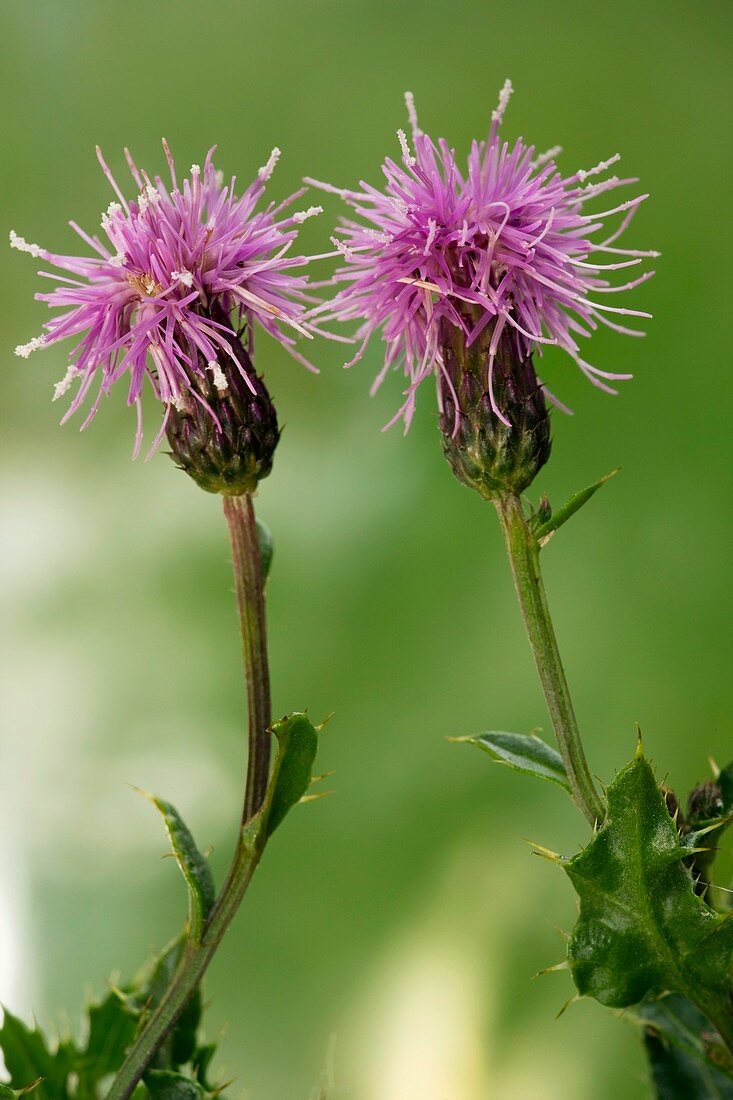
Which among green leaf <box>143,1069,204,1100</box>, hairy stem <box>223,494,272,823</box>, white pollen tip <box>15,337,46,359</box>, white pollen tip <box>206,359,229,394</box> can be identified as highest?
white pollen tip <box>15,337,46,359</box>

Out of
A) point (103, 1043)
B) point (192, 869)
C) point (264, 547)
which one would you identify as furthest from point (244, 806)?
point (103, 1043)

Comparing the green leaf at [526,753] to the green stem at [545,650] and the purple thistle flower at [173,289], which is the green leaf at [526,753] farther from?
the purple thistle flower at [173,289]

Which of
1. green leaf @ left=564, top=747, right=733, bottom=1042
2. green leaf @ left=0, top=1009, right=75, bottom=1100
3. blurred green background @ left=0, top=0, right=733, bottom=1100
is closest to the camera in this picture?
green leaf @ left=564, top=747, right=733, bottom=1042

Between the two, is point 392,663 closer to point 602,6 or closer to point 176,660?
point 176,660

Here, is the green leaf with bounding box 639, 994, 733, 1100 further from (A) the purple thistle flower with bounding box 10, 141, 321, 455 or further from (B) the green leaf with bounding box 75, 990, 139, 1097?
(A) the purple thistle flower with bounding box 10, 141, 321, 455

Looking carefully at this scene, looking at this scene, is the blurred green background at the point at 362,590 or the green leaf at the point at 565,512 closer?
the green leaf at the point at 565,512

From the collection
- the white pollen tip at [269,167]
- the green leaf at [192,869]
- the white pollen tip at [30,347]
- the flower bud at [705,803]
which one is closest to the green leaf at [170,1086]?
the green leaf at [192,869]

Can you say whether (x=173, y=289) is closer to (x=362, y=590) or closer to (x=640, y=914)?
(x=640, y=914)

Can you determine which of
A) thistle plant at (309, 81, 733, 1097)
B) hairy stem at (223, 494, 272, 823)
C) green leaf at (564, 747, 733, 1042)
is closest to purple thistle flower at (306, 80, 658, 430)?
thistle plant at (309, 81, 733, 1097)

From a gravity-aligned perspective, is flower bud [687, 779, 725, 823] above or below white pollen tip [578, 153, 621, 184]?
below
